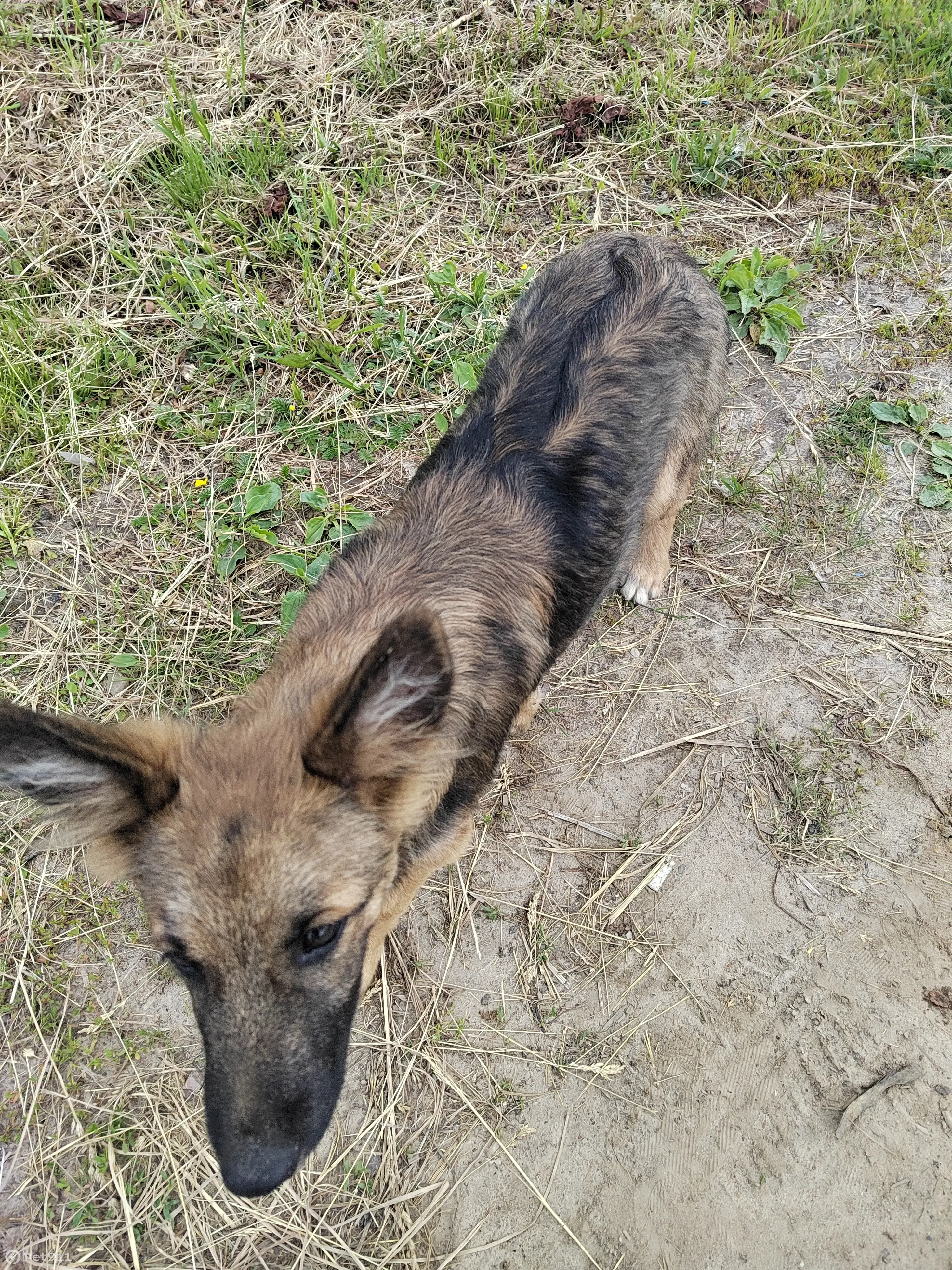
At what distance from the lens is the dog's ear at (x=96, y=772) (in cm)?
188

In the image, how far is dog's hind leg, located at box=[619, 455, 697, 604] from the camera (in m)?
4.05

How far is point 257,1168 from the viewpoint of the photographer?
2.04 meters

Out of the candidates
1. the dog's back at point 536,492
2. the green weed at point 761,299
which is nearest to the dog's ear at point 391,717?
the dog's back at point 536,492

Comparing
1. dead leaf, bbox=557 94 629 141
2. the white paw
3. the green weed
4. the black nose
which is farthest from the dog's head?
dead leaf, bbox=557 94 629 141

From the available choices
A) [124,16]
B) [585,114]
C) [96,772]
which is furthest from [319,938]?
[124,16]

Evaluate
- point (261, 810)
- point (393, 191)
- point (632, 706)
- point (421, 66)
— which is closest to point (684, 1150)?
point (632, 706)

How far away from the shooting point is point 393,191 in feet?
17.4

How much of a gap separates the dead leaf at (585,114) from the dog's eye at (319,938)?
18.2ft

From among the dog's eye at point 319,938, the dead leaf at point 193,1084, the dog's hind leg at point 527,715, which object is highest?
the dog's eye at point 319,938

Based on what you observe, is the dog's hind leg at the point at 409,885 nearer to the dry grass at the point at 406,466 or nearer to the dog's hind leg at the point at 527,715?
the dry grass at the point at 406,466

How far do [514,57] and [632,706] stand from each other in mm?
4830

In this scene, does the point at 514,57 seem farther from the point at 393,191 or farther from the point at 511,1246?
the point at 511,1246

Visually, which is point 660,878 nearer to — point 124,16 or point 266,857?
point 266,857

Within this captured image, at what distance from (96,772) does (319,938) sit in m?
0.75
